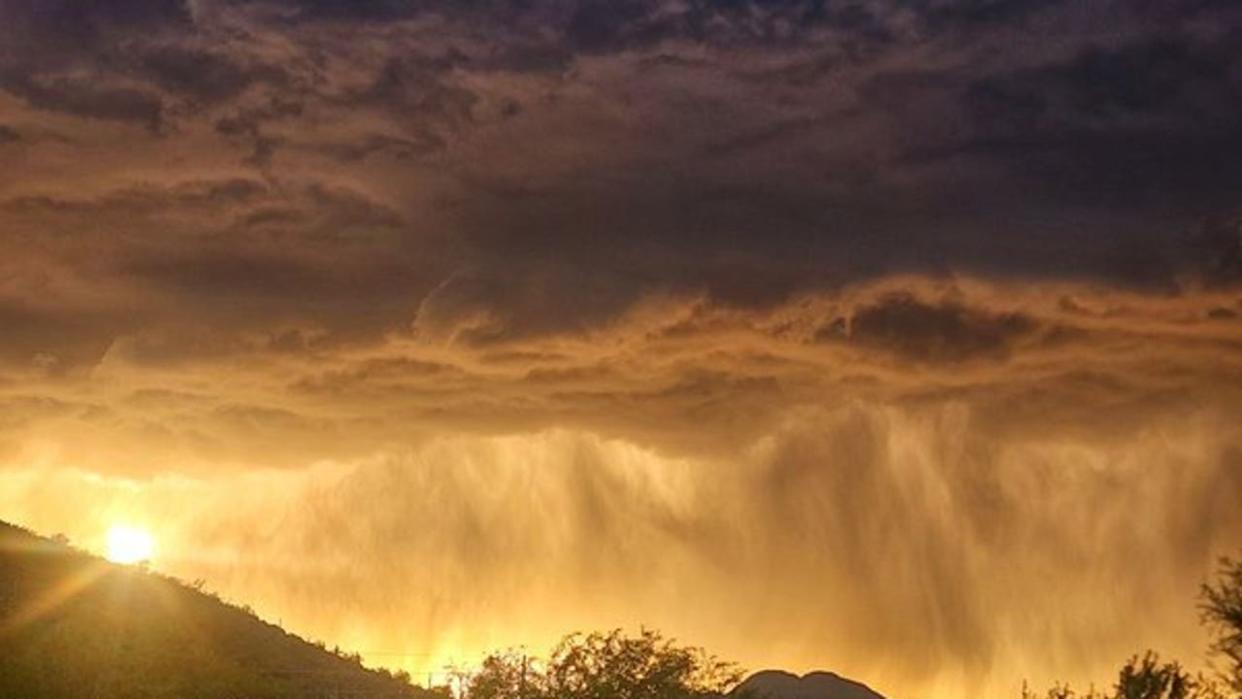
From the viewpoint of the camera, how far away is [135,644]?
10125 centimetres

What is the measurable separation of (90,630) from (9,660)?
819 centimetres

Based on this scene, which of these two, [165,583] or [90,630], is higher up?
[165,583]

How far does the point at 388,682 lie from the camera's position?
11100 centimetres

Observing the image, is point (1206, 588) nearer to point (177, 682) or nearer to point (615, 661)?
point (615, 661)

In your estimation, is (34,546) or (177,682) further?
(34,546)

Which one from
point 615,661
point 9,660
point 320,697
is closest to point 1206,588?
point 615,661

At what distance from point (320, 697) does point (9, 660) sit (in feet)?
57.3

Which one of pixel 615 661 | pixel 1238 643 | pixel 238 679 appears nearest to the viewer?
pixel 1238 643

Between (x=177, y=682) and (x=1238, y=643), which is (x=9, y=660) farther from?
(x=1238, y=643)

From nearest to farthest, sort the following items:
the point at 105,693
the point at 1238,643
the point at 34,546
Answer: the point at 1238,643 → the point at 105,693 → the point at 34,546

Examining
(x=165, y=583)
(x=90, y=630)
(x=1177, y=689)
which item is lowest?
(x=1177, y=689)

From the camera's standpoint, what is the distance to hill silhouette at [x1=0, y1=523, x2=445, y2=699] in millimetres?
94312

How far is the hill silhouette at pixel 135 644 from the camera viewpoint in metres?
94.3

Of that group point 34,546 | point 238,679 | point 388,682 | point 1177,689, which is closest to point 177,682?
point 238,679
